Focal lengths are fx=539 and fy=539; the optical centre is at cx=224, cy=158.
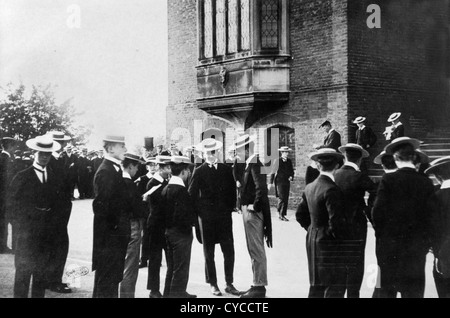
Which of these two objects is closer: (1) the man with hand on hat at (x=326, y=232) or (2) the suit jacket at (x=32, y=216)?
(1) the man with hand on hat at (x=326, y=232)

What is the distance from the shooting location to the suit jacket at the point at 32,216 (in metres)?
6.49

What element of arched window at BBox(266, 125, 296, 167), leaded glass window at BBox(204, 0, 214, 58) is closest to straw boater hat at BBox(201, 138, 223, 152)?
arched window at BBox(266, 125, 296, 167)

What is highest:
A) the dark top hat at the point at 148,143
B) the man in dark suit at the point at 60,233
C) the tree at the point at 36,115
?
the tree at the point at 36,115

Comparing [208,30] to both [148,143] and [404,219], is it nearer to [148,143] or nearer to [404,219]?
[148,143]

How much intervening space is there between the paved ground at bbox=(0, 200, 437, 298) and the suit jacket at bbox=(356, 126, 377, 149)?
113 inches

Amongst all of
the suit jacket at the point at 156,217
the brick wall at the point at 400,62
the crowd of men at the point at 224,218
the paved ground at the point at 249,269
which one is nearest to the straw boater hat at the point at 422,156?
the crowd of men at the point at 224,218

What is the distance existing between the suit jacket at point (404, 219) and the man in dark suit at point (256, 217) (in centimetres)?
203

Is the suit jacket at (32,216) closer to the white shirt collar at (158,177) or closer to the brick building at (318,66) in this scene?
the white shirt collar at (158,177)

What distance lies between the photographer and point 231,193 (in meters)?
8.04

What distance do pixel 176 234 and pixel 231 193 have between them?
4.85 ft

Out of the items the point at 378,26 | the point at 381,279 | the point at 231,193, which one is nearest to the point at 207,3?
the point at 378,26

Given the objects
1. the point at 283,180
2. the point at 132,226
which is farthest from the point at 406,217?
the point at 283,180

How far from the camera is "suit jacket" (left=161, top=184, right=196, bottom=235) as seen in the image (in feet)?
22.3
